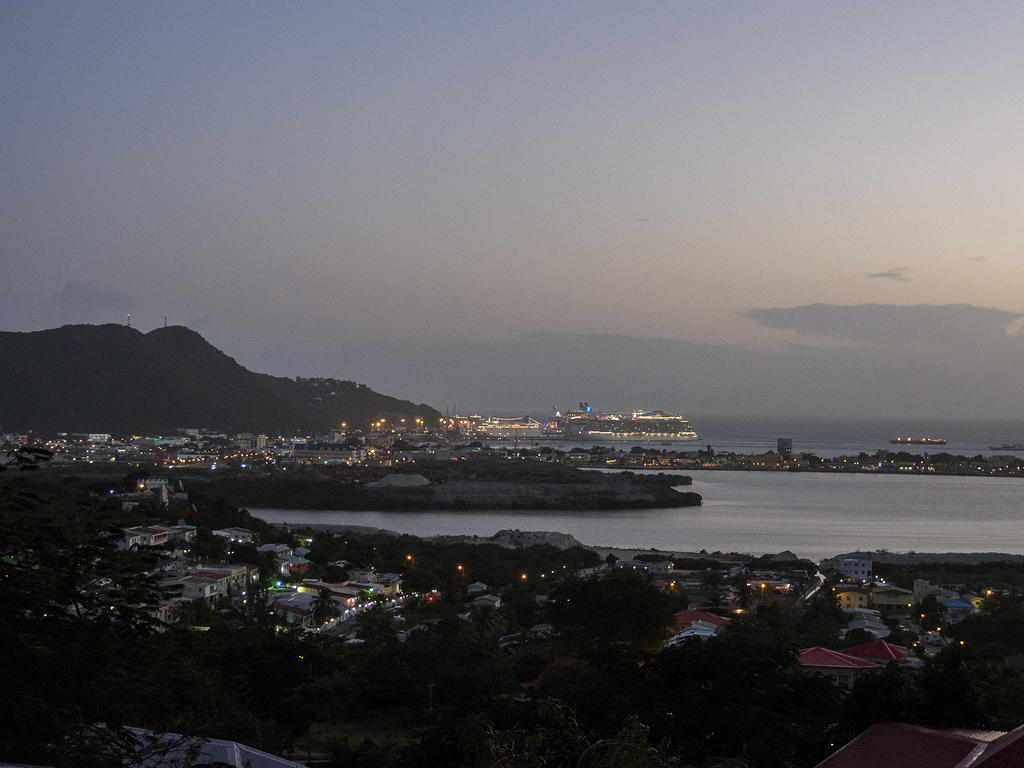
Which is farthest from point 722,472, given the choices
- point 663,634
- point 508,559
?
point 663,634

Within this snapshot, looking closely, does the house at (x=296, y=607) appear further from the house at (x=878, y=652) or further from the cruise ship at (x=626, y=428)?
the cruise ship at (x=626, y=428)

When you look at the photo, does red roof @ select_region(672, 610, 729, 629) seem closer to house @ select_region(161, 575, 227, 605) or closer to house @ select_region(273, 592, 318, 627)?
house @ select_region(273, 592, 318, 627)

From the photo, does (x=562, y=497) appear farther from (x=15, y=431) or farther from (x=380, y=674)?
(x=15, y=431)

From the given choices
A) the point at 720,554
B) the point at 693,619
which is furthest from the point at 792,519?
the point at 693,619

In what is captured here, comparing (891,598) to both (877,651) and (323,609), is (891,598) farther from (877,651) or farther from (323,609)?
(323,609)

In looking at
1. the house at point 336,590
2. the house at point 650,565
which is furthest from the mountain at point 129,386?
the house at point 336,590
